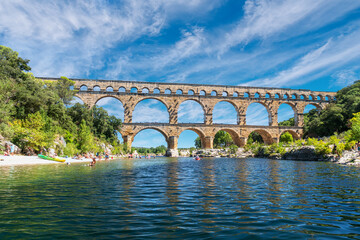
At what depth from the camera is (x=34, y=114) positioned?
23969mm

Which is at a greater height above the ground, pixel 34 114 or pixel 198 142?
pixel 34 114

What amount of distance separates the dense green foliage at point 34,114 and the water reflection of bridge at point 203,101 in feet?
25.7

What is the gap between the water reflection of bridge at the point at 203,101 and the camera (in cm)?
4497

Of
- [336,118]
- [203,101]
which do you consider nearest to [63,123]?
[203,101]

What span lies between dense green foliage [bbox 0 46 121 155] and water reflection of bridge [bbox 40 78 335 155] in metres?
7.84

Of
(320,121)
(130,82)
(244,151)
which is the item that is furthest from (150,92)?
(320,121)

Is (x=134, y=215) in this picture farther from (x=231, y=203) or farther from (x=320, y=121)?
(x=320, y=121)

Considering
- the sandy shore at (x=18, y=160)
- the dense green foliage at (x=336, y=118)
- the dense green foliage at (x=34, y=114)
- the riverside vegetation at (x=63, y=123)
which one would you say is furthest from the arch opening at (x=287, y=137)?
the sandy shore at (x=18, y=160)

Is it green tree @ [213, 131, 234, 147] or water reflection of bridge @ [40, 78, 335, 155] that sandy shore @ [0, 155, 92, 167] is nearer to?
water reflection of bridge @ [40, 78, 335, 155]

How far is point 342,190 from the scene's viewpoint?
6.87 m

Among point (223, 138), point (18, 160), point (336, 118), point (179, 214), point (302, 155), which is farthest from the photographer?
point (223, 138)

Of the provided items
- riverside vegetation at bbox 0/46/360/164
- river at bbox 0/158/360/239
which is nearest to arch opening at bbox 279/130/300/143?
riverside vegetation at bbox 0/46/360/164

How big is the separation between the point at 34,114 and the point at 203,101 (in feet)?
102

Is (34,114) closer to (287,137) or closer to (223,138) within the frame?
(287,137)
